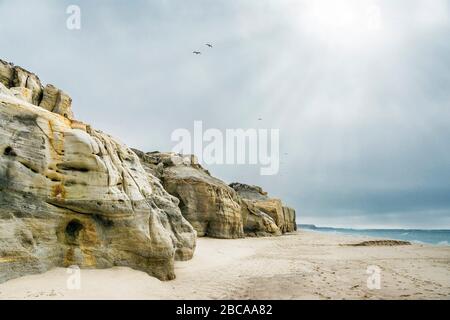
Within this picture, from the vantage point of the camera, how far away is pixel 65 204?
10.6 meters

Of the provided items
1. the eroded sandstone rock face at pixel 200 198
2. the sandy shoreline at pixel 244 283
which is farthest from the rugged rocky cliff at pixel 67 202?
the eroded sandstone rock face at pixel 200 198

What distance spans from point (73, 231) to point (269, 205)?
41100 mm

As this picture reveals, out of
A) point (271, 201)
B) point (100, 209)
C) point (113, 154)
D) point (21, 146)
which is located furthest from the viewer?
point (271, 201)

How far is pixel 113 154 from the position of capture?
13.0 metres

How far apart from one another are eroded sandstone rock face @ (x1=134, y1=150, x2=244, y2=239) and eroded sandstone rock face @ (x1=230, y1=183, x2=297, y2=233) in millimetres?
8699

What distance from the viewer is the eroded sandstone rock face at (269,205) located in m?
49.0

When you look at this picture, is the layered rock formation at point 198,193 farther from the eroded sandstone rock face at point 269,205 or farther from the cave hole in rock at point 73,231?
the cave hole in rock at point 73,231

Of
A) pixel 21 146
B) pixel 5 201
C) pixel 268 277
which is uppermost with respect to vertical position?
pixel 21 146

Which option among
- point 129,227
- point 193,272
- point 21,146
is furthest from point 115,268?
point 21,146

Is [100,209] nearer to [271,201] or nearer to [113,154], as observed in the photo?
[113,154]

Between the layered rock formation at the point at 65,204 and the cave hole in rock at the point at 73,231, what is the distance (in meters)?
0.03

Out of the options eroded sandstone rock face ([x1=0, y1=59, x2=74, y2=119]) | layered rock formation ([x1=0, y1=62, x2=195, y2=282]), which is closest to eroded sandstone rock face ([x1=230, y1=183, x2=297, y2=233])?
eroded sandstone rock face ([x1=0, y1=59, x2=74, y2=119])
